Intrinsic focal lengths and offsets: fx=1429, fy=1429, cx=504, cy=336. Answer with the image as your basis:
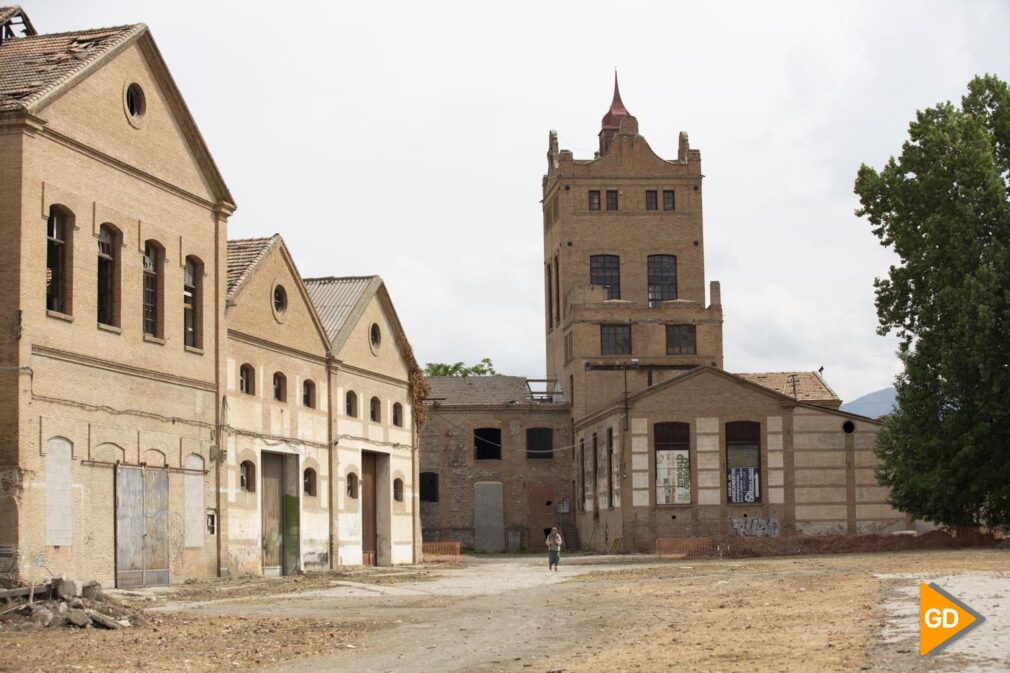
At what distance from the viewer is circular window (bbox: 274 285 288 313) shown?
42875mm

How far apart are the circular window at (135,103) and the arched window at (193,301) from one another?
169 inches

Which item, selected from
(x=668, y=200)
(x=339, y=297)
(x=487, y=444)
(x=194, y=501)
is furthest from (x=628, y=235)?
(x=194, y=501)

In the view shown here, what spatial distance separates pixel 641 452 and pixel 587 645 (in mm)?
46189

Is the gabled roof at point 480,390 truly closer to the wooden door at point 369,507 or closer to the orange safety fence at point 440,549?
the orange safety fence at point 440,549

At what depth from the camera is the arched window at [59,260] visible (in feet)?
101

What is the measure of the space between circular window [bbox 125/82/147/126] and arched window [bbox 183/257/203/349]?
14.1 ft

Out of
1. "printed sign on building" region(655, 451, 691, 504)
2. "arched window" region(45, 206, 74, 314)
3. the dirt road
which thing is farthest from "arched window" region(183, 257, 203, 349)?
"printed sign on building" region(655, 451, 691, 504)

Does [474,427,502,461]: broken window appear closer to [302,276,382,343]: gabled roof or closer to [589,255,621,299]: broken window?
[589,255,621,299]: broken window

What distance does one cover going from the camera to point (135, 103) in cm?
3447

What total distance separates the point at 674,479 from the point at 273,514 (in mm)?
27920

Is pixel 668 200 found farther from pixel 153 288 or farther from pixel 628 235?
pixel 153 288

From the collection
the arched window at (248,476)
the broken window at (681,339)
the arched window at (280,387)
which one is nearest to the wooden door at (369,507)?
the arched window at (280,387)

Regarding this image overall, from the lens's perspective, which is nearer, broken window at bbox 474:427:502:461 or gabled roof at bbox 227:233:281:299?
gabled roof at bbox 227:233:281:299

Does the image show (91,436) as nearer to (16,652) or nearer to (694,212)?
(16,652)
